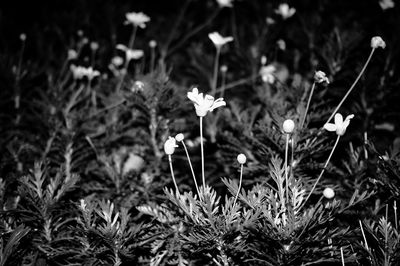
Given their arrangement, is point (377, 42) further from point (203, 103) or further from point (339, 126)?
point (203, 103)

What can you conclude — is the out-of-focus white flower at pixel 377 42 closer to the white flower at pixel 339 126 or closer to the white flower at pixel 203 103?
the white flower at pixel 339 126

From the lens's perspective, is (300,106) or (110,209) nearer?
(110,209)

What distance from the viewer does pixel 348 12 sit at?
2971mm

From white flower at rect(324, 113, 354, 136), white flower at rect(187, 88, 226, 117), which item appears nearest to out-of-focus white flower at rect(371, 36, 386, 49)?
white flower at rect(324, 113, 354, 136)

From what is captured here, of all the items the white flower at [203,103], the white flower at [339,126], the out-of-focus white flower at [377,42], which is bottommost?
the white flower at [339,126]

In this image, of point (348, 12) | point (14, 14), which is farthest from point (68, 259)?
point (348, 12)

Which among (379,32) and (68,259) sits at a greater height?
(379,32)

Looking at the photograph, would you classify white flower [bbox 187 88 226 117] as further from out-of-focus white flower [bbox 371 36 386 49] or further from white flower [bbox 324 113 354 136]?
out-of-focus white flower [bbox 371 36 386 49]

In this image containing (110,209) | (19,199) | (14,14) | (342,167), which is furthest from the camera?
(14,14)

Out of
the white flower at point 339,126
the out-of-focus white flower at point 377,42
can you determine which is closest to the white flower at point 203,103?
the white flower at point 339,126

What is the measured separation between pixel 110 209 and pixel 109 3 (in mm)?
2433

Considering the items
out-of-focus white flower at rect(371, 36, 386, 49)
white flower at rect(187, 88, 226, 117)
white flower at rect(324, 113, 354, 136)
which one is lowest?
white flower at rect(324, 113, 354, 136)

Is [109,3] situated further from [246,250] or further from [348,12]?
[246,250]

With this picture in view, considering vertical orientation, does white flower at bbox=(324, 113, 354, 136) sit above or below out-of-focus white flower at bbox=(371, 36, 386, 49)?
below
